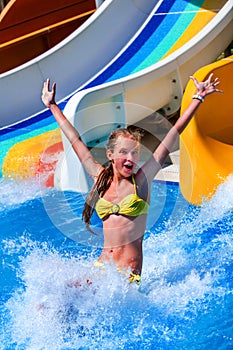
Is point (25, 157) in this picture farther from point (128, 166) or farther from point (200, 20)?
point (128, 166)

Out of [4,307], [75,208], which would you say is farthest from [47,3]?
[4,307]

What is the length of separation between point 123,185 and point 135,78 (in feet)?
8.33

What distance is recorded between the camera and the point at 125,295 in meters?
3.17

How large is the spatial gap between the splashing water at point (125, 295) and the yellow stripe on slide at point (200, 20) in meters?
2.53

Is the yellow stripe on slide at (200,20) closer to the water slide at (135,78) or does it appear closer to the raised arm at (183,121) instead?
the water slide at (135,78)

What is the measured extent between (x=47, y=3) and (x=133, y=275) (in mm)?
5642

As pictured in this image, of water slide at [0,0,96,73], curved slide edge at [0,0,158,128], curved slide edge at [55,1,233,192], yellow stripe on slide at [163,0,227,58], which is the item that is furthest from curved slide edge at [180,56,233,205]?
water slide at [0,0,96,73]

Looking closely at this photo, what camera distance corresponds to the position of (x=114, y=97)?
17.5ft

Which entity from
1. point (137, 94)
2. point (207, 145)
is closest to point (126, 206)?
point (207, 145)

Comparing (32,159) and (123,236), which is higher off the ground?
Result: (123,236)

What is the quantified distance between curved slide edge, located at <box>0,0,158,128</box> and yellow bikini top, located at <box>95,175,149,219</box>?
3.76m

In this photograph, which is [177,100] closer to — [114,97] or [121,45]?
[114,97]

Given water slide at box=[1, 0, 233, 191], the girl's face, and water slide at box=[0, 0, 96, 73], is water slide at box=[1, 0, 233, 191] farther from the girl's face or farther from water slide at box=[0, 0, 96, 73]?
the girl's face

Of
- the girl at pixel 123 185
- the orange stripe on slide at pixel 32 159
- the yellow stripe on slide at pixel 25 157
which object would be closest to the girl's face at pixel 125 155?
the girl at pixel 123 185
